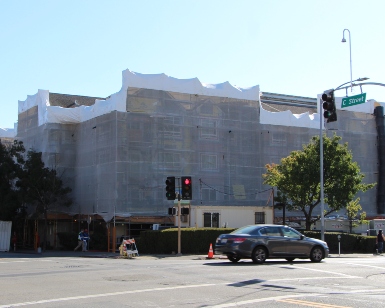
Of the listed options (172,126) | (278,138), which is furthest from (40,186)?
(278,138)

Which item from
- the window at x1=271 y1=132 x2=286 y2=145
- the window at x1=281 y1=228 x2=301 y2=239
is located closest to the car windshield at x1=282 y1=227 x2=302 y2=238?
the window at x1=281 y1=228 x2=301 y2=239

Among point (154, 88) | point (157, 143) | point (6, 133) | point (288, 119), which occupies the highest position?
point (154, 88)

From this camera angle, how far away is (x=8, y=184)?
129 feet

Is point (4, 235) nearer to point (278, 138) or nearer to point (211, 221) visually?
point (211, 221)

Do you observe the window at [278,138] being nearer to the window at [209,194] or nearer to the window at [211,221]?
the window at [209,194]

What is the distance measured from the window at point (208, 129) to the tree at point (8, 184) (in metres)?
12.7

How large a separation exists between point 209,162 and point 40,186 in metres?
11.7

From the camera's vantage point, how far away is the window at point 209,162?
134 feet

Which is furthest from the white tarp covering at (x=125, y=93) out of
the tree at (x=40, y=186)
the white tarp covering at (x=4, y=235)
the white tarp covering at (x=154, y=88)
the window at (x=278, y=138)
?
the white tarp covering at (x=4, y=235)

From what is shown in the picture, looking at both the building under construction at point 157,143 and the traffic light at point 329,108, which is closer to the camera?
the traffic light at point 329,108

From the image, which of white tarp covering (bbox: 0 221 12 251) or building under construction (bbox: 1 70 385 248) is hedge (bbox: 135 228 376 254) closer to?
building under construction (bbox: 1 70 385 248)

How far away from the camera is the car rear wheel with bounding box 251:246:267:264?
795 inches

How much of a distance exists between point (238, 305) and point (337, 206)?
26.5m

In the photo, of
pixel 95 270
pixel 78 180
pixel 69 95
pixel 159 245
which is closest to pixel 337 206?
pixel 159 245
